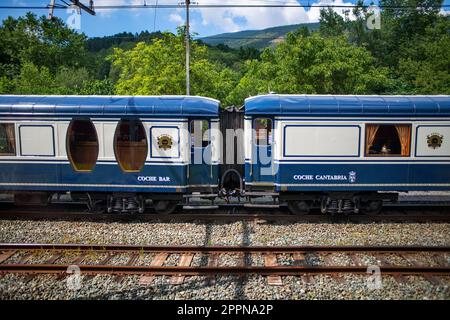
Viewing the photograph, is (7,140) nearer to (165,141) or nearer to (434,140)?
(165,141)

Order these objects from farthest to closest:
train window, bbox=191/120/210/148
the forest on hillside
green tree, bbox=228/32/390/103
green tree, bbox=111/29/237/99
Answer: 1. green tree, bbox=111/29/237/99
2. the forest on hillside
3. green tree, bbox=228/32/390/103
4. train window, bbox=191/120/210/148

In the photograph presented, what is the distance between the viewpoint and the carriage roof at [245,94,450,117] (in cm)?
1079

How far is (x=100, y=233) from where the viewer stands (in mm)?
10250

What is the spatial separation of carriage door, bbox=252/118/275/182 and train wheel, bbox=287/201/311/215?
1.07m

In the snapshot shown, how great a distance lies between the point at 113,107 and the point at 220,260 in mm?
5609

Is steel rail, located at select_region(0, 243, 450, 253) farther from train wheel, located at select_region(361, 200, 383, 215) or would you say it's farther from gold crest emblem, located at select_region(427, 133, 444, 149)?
gold crest emblem, located at select_region(427, 133, 444, 149)

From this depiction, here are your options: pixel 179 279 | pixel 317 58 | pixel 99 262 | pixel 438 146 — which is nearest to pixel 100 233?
pixel 99 262

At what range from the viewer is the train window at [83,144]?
39.3 ft

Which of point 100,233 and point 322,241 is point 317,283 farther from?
point 100,233

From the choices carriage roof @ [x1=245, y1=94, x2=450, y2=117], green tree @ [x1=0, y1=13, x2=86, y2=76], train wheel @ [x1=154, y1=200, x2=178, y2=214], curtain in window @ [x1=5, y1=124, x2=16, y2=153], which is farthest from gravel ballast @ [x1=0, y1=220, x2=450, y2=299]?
green tree @ [x1=0, y1=13, x2=86, y2=76]

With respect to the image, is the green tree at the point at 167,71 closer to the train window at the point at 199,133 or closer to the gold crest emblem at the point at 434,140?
the train window at the point at 199,133

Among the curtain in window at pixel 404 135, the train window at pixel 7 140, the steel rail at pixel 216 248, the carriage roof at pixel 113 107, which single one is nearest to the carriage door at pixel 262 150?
the carriage roof at pixel 113 107

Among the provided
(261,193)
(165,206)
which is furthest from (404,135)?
(165,206)

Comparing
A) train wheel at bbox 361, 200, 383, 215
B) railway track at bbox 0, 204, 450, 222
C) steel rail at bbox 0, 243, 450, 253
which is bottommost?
steel rail at bbox 0, 243, 450, 253
